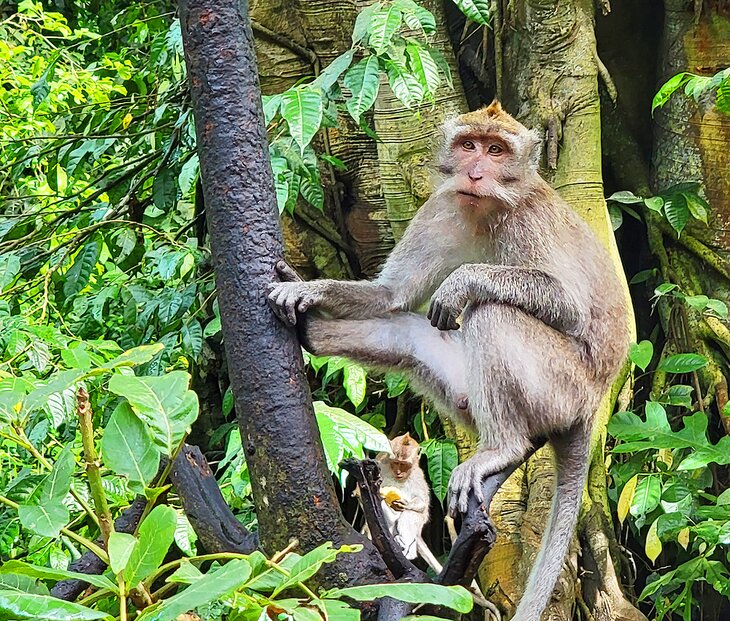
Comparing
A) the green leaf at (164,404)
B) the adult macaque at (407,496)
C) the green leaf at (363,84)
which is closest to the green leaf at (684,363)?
the adult macaque at (407,496)

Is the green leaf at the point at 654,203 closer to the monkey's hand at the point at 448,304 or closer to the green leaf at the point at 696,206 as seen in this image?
the green leaf at the point at 696,206

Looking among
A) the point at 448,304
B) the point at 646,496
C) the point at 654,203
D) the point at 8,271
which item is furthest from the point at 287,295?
the point at 654,203

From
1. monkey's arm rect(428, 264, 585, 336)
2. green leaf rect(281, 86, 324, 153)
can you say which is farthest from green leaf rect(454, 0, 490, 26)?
monkey's arm rect(428, 264, 585, 336)

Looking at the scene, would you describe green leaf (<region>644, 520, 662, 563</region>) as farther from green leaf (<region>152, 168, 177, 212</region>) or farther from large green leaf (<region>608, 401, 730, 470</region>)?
green leaf (<region>152, 168, 177, 212</region>)

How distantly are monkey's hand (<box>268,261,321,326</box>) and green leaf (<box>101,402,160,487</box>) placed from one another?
0.64 m

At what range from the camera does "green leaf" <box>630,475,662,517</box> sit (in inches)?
124

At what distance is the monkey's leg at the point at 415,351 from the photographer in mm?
2742

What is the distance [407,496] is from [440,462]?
22 centimetres

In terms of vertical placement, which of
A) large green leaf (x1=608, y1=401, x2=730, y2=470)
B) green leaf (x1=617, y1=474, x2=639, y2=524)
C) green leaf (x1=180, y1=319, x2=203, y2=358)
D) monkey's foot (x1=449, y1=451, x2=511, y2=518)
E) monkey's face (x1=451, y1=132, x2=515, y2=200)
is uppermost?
monkey's face (x1=451, y1=132, x2=515, y2=200)

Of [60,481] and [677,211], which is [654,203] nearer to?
[677,211]

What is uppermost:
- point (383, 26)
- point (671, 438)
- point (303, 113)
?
point (383, 26)

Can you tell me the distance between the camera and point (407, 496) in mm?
3461

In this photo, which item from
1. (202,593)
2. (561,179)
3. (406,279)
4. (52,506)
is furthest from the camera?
(561,179)

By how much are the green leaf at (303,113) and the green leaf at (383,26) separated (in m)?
0.20
